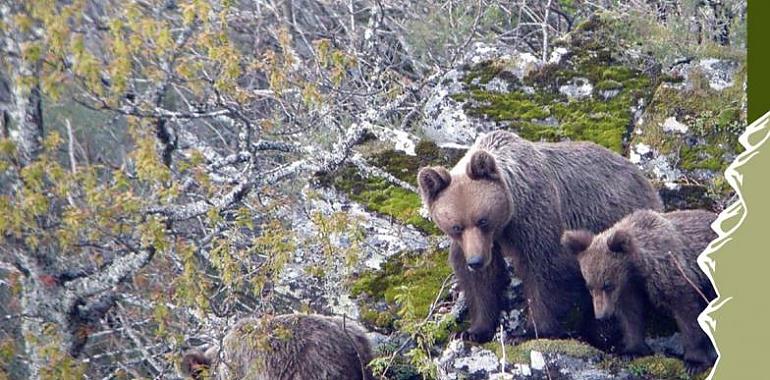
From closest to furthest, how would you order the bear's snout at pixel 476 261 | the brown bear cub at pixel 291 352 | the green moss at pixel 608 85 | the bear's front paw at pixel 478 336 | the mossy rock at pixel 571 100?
the bear's snout at pixel 476 261 → the bear's front paw at pixel 478 336 → the brown bear cub at pixel 291 352 → the mossy rock at pixel 571 100 → the green moss at pixel 608 85

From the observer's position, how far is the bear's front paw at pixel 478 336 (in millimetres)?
5312

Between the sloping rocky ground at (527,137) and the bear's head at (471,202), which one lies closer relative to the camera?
the bear's head at (471,202)

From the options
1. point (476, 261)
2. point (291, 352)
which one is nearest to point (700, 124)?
point (476, 261)

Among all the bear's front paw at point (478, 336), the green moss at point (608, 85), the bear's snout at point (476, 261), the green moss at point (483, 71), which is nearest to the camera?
the bear's snout at point (476, 261)

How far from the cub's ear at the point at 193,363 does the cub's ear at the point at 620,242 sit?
2298 millimetres

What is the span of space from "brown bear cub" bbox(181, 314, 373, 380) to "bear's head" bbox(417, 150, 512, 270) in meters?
0.91

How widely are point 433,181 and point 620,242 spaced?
96 centimetres

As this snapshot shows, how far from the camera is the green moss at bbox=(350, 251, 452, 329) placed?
5.91 metres

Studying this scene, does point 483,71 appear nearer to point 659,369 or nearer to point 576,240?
point 576,240

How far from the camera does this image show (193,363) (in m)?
5.77

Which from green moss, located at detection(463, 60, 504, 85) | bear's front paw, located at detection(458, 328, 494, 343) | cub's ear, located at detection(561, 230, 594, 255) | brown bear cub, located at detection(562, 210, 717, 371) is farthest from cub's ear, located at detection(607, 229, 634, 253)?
green moss, located at detection(463, 60, 504, 85)

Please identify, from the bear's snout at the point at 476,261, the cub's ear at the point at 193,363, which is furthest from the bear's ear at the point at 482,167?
the cub's ear at the point at 193,363

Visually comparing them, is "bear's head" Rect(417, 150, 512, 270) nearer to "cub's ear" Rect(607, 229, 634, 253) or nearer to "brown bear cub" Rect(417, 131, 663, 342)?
"brown bear cub" Rect(417, 131, 663, 342)

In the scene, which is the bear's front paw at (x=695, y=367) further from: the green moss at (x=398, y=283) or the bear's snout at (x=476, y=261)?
the green moss at (x=398, y=283)
